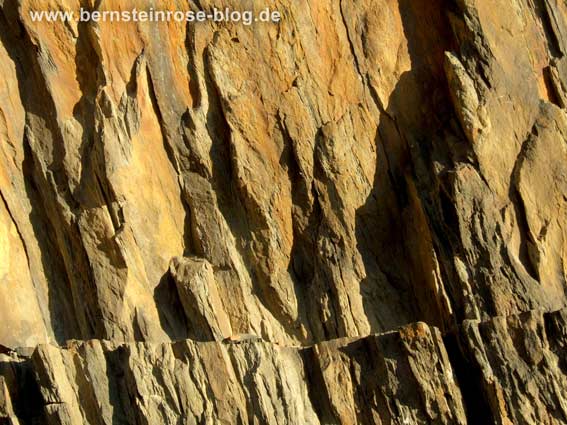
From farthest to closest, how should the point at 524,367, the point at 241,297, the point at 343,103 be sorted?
the point at 343,103
the point at 241,297
the point at 524,367

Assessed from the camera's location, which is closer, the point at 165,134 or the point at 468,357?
the point at 468,357

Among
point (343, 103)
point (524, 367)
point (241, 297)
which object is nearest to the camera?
point (524, 367)

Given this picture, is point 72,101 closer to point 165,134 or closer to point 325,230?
point 165,134

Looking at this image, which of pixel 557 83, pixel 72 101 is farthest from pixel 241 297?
pixel 557 83

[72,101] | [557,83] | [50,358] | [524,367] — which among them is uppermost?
[72,101]

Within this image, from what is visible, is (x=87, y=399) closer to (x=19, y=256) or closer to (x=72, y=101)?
(x=19, y=256)

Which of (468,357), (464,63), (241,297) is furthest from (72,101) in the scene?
(468,357)

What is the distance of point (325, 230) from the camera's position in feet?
46.1

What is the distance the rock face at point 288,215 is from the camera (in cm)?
1259

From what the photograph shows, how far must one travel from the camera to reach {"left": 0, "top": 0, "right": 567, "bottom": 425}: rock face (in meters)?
12.6

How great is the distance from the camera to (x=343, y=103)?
14.8 meters

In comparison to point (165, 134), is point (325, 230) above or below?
below

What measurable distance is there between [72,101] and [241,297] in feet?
9.57

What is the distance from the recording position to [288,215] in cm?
1427
